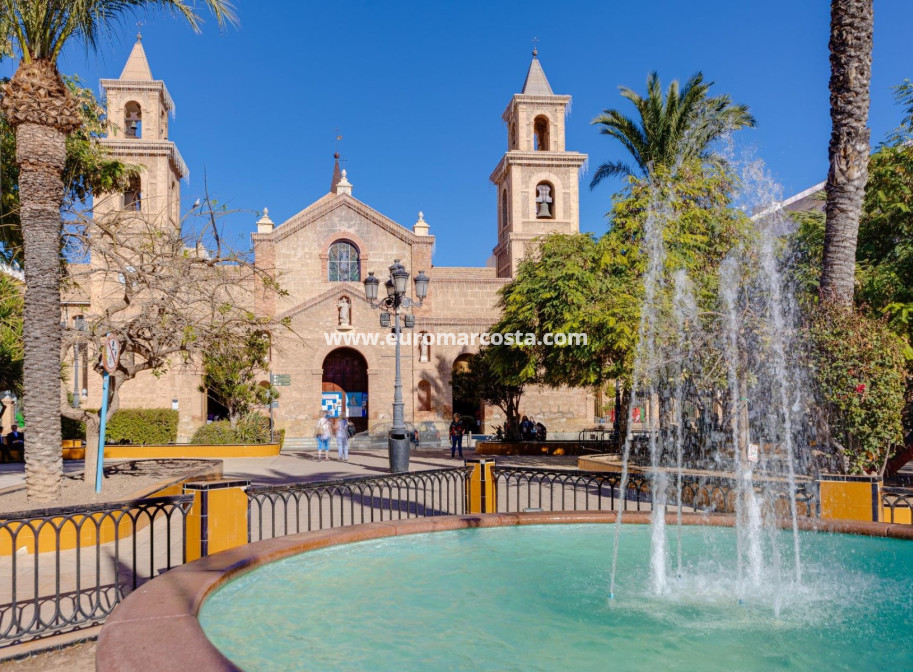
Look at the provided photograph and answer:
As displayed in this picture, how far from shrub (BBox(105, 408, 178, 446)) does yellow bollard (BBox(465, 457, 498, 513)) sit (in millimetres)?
21374

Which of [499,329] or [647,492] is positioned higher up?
[499,329]

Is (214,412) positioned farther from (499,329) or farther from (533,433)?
(499,329)

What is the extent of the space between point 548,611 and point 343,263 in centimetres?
3189

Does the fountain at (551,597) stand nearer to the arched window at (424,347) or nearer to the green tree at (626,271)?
the green tree at (626,271)

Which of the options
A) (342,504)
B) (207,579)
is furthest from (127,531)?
(207,579)

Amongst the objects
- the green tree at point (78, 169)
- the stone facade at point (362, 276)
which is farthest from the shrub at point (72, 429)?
the green tree at point (78, 169)

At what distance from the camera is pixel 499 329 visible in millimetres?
22078

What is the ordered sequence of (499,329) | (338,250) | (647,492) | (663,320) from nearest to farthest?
(647,492)
(663,320)
(499,329)
(338,250)

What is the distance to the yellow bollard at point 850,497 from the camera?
8.00 m

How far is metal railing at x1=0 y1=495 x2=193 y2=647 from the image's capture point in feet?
17.6

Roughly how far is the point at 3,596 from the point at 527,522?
210 inches

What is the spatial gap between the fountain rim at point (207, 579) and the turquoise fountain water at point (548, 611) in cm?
12

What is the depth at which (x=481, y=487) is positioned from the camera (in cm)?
921

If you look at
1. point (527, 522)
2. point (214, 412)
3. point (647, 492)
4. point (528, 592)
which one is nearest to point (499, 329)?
point (647, 492)
